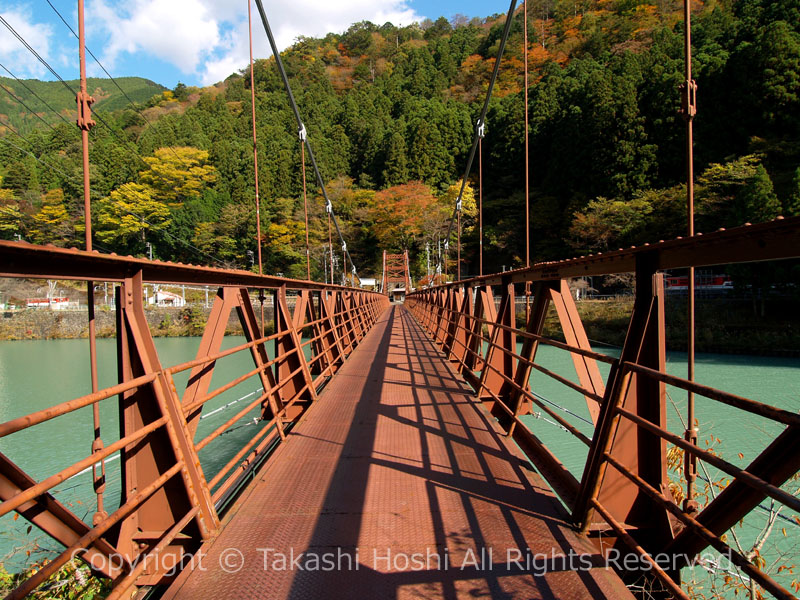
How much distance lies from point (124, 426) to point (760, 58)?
2814 centimetres

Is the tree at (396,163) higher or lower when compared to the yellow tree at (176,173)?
higher

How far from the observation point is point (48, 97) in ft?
58.5

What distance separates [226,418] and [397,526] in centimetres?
859

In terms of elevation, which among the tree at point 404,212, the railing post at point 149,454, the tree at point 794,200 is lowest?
the railing post at point 149,454

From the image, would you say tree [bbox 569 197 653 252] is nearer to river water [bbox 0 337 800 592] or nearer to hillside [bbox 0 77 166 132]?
river water [bbox 0 337 800 592]

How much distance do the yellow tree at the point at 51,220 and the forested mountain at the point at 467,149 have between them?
204 millimetres

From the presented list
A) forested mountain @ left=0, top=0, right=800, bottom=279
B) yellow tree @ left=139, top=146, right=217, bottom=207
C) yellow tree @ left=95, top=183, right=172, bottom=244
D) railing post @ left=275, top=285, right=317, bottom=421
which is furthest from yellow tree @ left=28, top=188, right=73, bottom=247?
railing post @ left=275, top=285, right=317, bottom=421

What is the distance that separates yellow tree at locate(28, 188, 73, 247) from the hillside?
12.8ft

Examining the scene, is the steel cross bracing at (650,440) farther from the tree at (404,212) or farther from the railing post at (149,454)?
the tree at (404,212)

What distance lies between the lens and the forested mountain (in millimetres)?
20297

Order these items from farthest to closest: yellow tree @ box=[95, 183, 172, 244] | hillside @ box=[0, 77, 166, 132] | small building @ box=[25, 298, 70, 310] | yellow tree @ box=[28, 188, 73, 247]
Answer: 1. yellow tree @ box=[95, 183, 172, 244]
2. small building @ box=[25, 298, 70, 310]
3. yellow tree @ box=[28, 188, 73, 247]
4. hillside @ box=[0, 77, 166, 132]

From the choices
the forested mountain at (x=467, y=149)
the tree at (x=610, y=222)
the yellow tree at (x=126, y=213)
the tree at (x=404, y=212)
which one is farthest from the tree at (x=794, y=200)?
the yellow tree at (x=126, y=213)

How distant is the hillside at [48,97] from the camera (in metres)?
8.50

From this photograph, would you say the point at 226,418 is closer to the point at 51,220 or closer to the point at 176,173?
the point at 51,220
